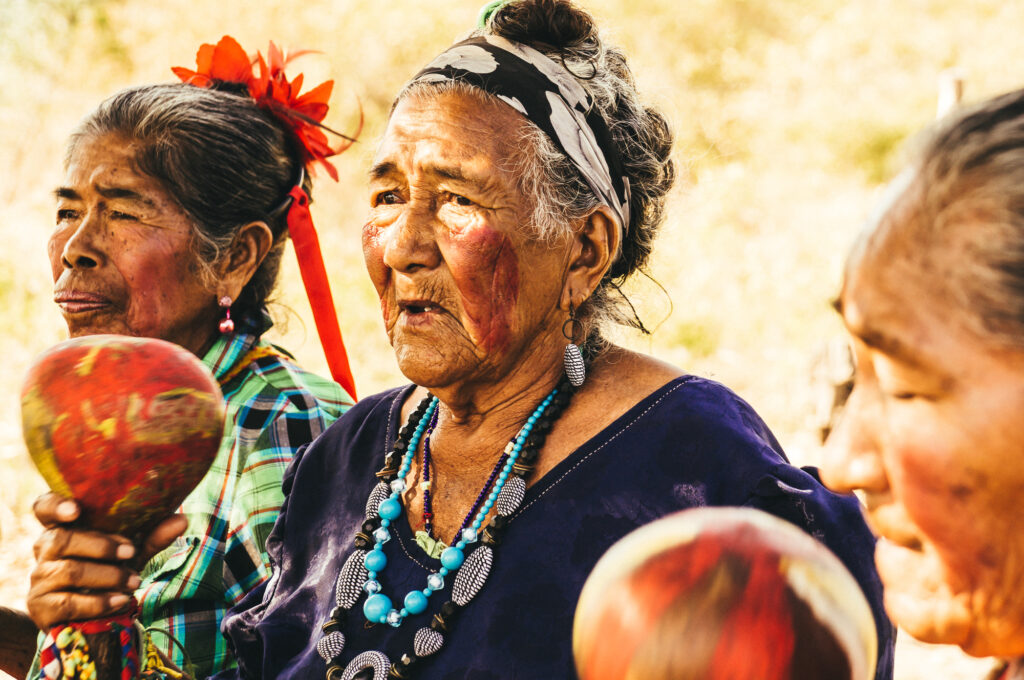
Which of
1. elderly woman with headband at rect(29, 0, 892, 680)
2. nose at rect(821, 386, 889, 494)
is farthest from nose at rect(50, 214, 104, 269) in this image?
nose at rect(821, 386, 889, 494)

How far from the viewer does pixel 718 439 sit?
6.19ft

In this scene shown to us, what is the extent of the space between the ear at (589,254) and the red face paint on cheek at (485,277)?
0.54 feet

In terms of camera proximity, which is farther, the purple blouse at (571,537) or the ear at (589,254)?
the ear at (589,254)

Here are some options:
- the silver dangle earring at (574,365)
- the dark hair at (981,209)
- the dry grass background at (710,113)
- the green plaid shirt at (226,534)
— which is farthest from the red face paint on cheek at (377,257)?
the dry grass background at (710,113)

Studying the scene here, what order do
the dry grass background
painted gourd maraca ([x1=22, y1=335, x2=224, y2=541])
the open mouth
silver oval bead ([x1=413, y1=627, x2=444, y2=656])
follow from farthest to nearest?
the dry grass background → the open mouth → silver oval bead ([x1=413, y1=627, x2=444, y2=656]) → painted gourd maraca ([x1=22, y1=335, x2=224, y2=541])

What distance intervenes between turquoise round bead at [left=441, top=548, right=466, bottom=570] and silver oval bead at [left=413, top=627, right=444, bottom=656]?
0.13 m

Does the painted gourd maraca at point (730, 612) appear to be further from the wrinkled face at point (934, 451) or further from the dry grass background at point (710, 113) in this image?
the dry grass background at point (710, 113)

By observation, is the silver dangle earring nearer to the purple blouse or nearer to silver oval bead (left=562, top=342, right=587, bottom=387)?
silver oval bead (left=562, top=342, right=587, bottom=387)

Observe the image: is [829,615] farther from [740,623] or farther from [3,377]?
[3,377]

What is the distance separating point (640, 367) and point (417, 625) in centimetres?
71

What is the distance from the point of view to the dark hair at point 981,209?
2.67ft

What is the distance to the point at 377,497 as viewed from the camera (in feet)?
7.18

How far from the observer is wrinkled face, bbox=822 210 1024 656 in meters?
0.84

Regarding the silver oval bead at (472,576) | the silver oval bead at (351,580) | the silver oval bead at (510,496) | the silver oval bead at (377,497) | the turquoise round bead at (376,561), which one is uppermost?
the silver oval bead at (510,496)
